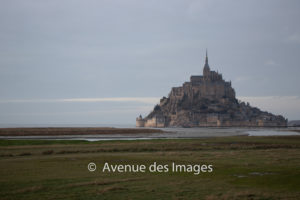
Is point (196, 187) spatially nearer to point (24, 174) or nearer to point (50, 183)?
point (50, 183)

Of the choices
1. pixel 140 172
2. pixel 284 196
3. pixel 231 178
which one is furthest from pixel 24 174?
pixel 284 196

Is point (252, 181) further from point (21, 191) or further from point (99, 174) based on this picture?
point (21, 191)

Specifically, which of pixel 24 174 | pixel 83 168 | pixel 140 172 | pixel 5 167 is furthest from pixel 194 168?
pixel 5 167

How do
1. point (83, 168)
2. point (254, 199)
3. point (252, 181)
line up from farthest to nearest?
point (83, 168) < point (252, 181) < point (254, 199)

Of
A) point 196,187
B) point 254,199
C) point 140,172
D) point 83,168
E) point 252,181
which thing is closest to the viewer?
point 254,199

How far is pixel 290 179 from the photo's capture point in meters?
15.4

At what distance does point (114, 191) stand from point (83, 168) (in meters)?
6.13

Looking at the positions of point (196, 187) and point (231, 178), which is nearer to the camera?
point (196, 187)

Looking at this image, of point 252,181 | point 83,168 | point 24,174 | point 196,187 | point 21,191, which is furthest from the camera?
point 83,168

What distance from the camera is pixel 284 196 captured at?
1220cm

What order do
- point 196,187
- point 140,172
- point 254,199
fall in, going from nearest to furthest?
1. point 254,199
2. point 196,187
3. point 140,172

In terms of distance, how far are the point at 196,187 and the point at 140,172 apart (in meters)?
4.48

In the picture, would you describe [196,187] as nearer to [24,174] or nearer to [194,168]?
[194,168]

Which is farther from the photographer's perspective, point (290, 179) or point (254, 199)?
point (290, 179)
